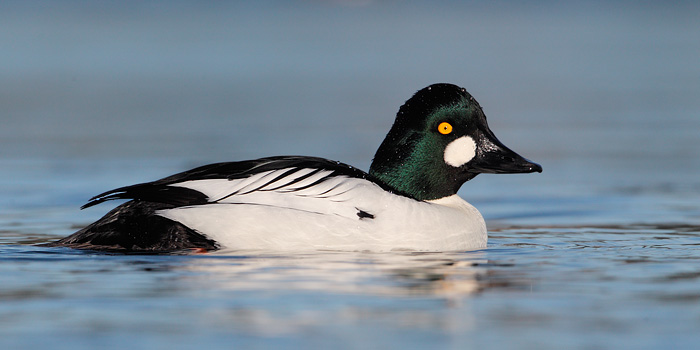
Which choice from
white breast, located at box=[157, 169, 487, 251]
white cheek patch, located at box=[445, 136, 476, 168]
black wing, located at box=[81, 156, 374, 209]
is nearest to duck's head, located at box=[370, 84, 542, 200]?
white cheek patch, located at box=[445, 136, 476, 168]

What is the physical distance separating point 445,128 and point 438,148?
14cm

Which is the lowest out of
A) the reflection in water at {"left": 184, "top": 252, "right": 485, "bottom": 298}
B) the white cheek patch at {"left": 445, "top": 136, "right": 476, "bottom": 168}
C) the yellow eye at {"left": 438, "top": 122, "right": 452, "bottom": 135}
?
the reflection in water at {"left": 184, "top": 252, "right": 485, "bottom": 298}

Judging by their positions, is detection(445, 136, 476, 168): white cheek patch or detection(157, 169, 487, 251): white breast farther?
detection(445, 136, 476, 168): white cheek patch

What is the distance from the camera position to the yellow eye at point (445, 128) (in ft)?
24.9

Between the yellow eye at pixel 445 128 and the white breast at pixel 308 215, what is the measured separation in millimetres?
653

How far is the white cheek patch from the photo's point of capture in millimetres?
7660

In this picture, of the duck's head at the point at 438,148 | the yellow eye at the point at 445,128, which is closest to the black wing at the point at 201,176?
the duck's head at the point at 438,148

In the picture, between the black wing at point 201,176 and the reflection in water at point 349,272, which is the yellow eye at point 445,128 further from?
the reflection in water at point 349,272

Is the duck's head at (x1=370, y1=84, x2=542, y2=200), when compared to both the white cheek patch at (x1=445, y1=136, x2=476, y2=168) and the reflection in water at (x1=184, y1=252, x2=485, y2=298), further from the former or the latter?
the reflection in water at (x1=184, y1=252, x2=485, y2=298)

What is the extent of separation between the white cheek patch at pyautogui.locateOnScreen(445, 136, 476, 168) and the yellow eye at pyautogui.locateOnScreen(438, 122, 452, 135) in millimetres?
81

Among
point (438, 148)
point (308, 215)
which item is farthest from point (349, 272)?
point (438, 148)

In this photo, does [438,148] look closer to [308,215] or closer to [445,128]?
[445,128]

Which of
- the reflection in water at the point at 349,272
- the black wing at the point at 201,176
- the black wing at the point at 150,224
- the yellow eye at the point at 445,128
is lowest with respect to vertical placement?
the reflection in water at the point at 349,272

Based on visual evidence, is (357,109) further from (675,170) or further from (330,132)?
(675,170)
